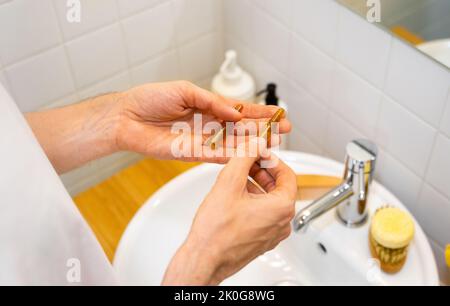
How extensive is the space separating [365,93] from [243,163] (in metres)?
0.32

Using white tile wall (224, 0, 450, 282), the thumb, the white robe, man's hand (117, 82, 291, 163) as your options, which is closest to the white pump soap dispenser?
white tile wall (224, 0, 450, 282)

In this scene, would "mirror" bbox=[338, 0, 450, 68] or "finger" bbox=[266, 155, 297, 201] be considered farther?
"mirror" bbox=[338, 0, 450, 68]

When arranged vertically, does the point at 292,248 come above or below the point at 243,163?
below

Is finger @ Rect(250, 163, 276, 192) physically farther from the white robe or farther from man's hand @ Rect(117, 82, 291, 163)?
the white robe

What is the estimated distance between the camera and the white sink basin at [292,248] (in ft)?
2.58

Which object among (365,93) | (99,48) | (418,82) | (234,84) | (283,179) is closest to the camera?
(283,179)

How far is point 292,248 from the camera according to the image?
904 mm

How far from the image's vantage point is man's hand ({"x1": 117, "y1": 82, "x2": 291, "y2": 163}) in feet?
2.25

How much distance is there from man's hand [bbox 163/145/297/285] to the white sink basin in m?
0.27

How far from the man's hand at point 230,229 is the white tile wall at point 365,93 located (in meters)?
0.26

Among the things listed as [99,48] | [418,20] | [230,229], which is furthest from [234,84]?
[230,229]

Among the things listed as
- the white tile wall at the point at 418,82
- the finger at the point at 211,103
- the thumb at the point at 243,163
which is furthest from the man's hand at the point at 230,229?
the white tile wall at the point at 418,82

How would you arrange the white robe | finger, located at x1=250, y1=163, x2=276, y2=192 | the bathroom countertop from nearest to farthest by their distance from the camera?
the white robe
finger, located at x1=250, y1=163, x2=276, y2=192
the bathroom countertop

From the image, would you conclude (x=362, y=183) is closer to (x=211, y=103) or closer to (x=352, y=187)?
(x=352, y=187)
